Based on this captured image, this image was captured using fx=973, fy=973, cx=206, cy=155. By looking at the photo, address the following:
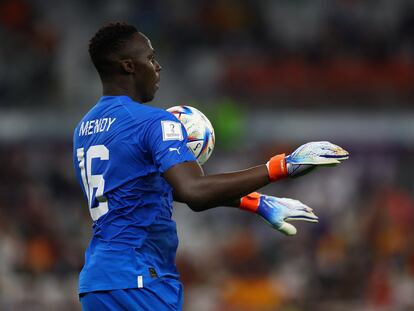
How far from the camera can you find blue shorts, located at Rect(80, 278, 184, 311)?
13.7ft

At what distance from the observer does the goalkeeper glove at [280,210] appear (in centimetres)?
470

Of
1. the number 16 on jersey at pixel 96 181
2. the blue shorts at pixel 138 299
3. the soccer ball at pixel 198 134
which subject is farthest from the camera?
the soccer ball at pixel 198 134

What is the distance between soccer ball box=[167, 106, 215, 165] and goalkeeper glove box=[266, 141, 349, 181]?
836 mm

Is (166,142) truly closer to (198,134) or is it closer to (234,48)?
(198,134)

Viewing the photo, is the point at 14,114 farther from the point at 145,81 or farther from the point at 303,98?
the point at 145,81

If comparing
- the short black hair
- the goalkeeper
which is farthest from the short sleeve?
the short black hair

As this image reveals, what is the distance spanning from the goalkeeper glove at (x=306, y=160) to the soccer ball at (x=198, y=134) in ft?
2.74

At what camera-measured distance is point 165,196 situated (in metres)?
4.36

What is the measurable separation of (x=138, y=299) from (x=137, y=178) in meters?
0.52

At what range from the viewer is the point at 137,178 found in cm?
425

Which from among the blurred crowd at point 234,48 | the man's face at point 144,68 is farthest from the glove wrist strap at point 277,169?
the blurred crowd at point 234,48

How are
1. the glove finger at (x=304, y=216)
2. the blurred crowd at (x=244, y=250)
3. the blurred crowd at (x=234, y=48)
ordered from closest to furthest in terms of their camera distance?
the glove finger at (x=304, y=216), the blurred crowd at (x=244, y=250), the blurred crowd at (x=234, y=48)

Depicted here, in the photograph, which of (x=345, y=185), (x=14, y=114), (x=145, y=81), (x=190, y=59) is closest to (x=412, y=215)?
(x=345, y=185)

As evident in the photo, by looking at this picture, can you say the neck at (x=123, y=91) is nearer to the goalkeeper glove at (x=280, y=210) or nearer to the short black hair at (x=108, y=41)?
the short black hair at (x=108, y=41)
